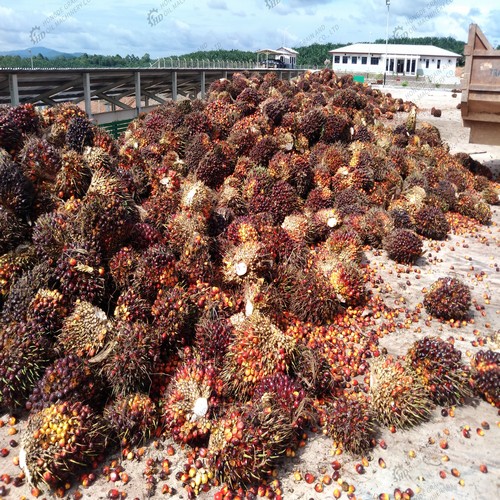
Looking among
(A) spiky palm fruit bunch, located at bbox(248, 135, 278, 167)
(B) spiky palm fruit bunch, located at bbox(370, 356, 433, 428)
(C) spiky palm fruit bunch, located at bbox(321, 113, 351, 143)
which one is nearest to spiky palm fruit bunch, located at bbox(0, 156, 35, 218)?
(A) spiky palm fruit bunch, located at bbox(248, 135, 278, 167)

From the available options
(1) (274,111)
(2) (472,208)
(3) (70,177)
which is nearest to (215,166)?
(3) (70,177)

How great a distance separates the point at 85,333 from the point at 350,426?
8.53ft

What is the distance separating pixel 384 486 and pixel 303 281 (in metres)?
2.46

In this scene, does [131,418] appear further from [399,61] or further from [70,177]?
[399,61]

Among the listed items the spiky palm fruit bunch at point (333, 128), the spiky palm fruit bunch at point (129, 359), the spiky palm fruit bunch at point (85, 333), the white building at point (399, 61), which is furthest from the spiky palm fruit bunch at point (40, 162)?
the white building at point (399, 61)

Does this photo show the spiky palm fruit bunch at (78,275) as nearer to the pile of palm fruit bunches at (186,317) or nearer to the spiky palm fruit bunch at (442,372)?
the pile of palm fruit bunches at (186,317)

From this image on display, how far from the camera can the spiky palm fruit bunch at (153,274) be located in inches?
179

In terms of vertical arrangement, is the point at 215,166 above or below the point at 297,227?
above

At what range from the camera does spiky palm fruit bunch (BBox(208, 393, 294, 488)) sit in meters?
3.58

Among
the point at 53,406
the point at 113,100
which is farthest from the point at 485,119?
the point at 113,100

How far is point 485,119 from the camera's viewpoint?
12.4 m

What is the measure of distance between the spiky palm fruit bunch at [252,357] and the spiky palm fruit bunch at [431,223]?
5.28m

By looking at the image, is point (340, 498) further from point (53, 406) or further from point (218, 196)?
point (218, 196)

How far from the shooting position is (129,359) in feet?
13.4
